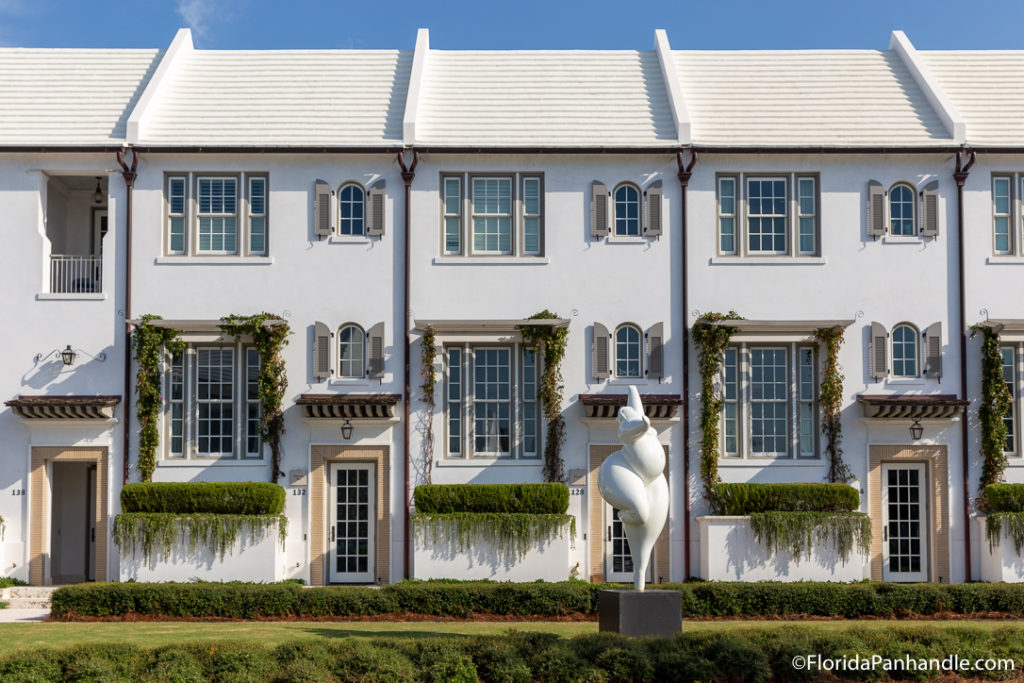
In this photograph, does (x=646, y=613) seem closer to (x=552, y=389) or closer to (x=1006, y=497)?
(x=552, y=389)

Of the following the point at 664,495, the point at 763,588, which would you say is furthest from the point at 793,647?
the point at 763,588

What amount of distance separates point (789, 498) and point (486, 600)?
649 centimetres

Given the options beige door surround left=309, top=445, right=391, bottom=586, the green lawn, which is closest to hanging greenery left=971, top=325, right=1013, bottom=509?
the green lawn

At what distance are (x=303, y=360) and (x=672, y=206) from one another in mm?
7975

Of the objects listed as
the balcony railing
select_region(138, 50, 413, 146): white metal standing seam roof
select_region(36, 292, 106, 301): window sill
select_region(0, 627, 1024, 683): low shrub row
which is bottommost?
select_region(0, 627, 1024, 683): low shrub row

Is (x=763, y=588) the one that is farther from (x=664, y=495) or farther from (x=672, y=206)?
(x=672, y=206)

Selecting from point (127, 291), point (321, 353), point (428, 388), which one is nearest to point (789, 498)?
point (428, 388)

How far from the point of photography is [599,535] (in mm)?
23594

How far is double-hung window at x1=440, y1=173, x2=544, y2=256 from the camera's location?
79.4 feet

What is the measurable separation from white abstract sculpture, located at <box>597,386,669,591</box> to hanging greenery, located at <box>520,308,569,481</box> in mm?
7875

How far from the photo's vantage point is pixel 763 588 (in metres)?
19.9

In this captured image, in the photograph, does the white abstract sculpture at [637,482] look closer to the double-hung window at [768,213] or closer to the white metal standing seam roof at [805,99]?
the double-hung window at [768,213]

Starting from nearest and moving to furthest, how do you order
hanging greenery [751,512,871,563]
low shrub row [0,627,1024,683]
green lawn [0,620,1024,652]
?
low shrub row [0,627,1024,683]
green lawn [0,620,1024,652]
hanging greenery [751,512,871,563]

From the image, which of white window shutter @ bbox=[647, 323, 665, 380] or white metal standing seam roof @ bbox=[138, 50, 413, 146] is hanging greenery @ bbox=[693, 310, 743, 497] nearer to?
white window shutter @ bbox=[647, 323, 665, 380]
